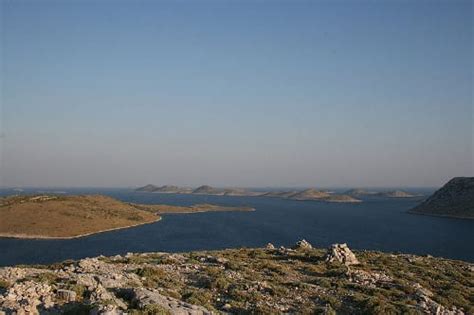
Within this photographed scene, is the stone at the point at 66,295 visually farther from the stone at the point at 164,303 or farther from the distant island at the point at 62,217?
the distant island at the point at 62,217

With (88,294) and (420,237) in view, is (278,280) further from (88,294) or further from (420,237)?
(420,237)

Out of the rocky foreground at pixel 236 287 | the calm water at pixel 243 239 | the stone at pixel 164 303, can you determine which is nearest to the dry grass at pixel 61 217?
the calm water at pixel 243 239

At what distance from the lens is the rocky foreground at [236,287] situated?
17.1m

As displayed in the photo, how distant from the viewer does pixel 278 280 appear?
86.4 feet

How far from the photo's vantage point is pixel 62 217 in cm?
13062

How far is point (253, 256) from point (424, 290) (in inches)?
594

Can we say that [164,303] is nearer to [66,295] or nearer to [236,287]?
[66,295]

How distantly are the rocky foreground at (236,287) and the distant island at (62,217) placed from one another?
9660 centimetres

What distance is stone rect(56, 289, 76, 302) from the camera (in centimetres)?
1720

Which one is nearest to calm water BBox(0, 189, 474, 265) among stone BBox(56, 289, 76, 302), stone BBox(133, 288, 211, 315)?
stone BBox(56, 289, 76, 302)

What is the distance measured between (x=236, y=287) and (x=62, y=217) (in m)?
121

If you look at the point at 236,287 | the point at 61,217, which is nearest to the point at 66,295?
the point at 236,287

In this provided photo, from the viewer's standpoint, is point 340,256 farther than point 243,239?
No

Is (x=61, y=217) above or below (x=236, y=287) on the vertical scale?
below
